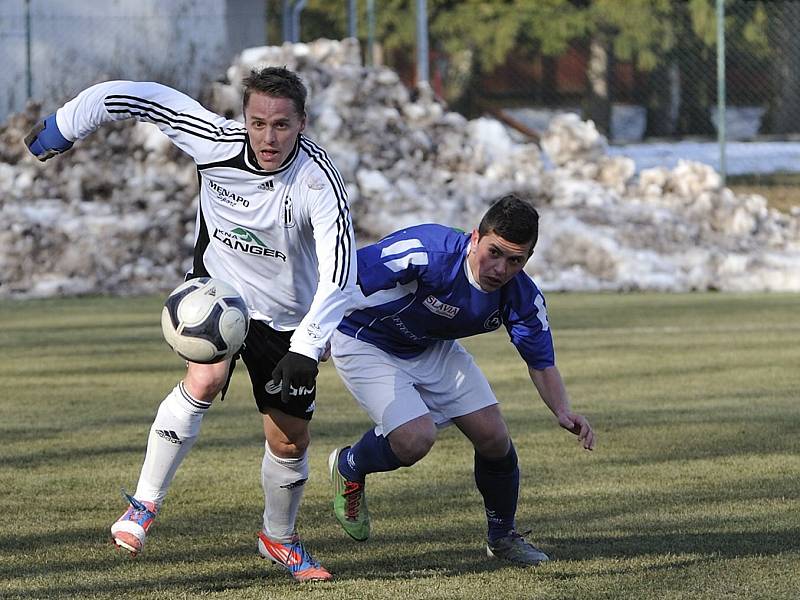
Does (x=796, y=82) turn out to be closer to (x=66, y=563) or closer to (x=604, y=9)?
(x=604, y=9)

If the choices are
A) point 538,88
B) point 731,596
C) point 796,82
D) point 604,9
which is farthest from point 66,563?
point 538,88

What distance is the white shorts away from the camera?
5695 mm

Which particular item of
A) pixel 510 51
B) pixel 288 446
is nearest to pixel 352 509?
pixel 288 446

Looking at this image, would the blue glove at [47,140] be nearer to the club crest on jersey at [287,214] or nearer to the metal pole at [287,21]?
the club crest on jersey at [287,214]

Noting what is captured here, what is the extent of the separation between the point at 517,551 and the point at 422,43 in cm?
1603

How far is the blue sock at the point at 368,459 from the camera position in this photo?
5645 mm

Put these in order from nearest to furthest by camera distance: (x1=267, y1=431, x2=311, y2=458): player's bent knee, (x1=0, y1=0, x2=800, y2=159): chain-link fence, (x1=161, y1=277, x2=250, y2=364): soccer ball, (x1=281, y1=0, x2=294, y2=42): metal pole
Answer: (x1=161, y1=277, x2=250, y2=364): soccer ball
(x1=267, y1=431, x2=311, y2=458): player's bent knee
(x1=0, y1=0, x2=800, y2=159): chain-link fence
(x1=281, y1=0, x2=294, y2=42): metal pole

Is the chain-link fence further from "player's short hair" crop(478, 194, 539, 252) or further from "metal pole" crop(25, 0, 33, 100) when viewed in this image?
"player's short hair" crop(478, 194, 539, 252)

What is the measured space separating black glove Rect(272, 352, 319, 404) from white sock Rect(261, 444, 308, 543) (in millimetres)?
789

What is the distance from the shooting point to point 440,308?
5.60m

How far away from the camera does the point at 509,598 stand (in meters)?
5.05

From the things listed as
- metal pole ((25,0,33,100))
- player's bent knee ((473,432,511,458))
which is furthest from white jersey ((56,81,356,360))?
metal pole ((25,0,33,100))

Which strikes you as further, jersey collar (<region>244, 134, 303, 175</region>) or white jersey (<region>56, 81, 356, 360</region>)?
jersey collar (<region>244, 134, 303, 175</region>)

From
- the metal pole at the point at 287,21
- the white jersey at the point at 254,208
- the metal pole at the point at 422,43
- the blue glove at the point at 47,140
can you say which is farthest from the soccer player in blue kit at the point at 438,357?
the metal pole at the point at 287,21
